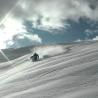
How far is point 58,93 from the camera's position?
7246 mm

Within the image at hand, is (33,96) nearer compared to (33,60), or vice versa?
(33,96)

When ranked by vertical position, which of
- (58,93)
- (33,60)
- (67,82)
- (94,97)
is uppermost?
(33,60)

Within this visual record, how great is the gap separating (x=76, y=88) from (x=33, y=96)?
1094mm

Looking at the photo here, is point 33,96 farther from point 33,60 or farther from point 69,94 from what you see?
point 33,60

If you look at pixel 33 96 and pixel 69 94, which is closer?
pixel 69 94

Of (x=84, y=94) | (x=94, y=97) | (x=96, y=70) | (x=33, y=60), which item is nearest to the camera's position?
(x=94, y=97)

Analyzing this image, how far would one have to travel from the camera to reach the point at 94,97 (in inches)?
238

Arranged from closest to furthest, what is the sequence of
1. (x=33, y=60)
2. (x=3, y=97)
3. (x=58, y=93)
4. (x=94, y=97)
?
(x=94, y=97)
(x=58, y=93)
(x=3, y=97)
(x=33, y=60)

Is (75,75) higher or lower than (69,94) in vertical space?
higher

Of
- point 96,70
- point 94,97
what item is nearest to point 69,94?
point 94,97

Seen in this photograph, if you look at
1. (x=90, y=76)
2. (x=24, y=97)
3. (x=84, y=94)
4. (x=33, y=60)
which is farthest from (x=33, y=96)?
(x=33, y=60)

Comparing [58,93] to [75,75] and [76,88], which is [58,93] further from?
[75,75]

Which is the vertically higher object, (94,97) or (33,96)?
(33,96)

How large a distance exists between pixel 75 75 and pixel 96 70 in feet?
2.27
